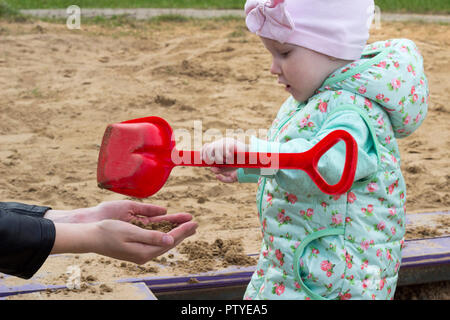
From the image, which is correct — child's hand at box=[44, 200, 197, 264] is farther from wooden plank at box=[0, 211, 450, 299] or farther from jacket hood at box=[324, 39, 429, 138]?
jacket hood at box=[324, 39, 429, 138]

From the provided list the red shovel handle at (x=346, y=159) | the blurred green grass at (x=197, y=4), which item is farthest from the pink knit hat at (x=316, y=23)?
the blurred green grass at (x=197, y=4)

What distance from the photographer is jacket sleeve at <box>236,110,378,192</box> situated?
5.57 feet

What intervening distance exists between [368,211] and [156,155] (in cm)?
54

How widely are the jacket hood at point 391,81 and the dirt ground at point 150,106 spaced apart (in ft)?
2.79

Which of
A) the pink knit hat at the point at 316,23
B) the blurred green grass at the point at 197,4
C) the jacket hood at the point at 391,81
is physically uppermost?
the pink knit hat at the point at 316,23

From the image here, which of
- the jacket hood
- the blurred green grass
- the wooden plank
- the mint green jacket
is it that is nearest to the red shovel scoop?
the mint green jacket

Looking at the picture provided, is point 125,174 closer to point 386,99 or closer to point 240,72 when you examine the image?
point 386,99

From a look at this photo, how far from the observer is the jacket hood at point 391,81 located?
1828 millimetres

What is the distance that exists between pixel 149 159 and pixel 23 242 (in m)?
0.34

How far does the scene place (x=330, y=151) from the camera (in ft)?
5.59

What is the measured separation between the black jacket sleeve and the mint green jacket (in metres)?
0.50

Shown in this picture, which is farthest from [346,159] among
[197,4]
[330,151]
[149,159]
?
[197,4]

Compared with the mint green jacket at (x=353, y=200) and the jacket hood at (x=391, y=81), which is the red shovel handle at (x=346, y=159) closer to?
the mint green jacket at (x=353, y=200)

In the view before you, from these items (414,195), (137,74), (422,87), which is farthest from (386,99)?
(137,74)
